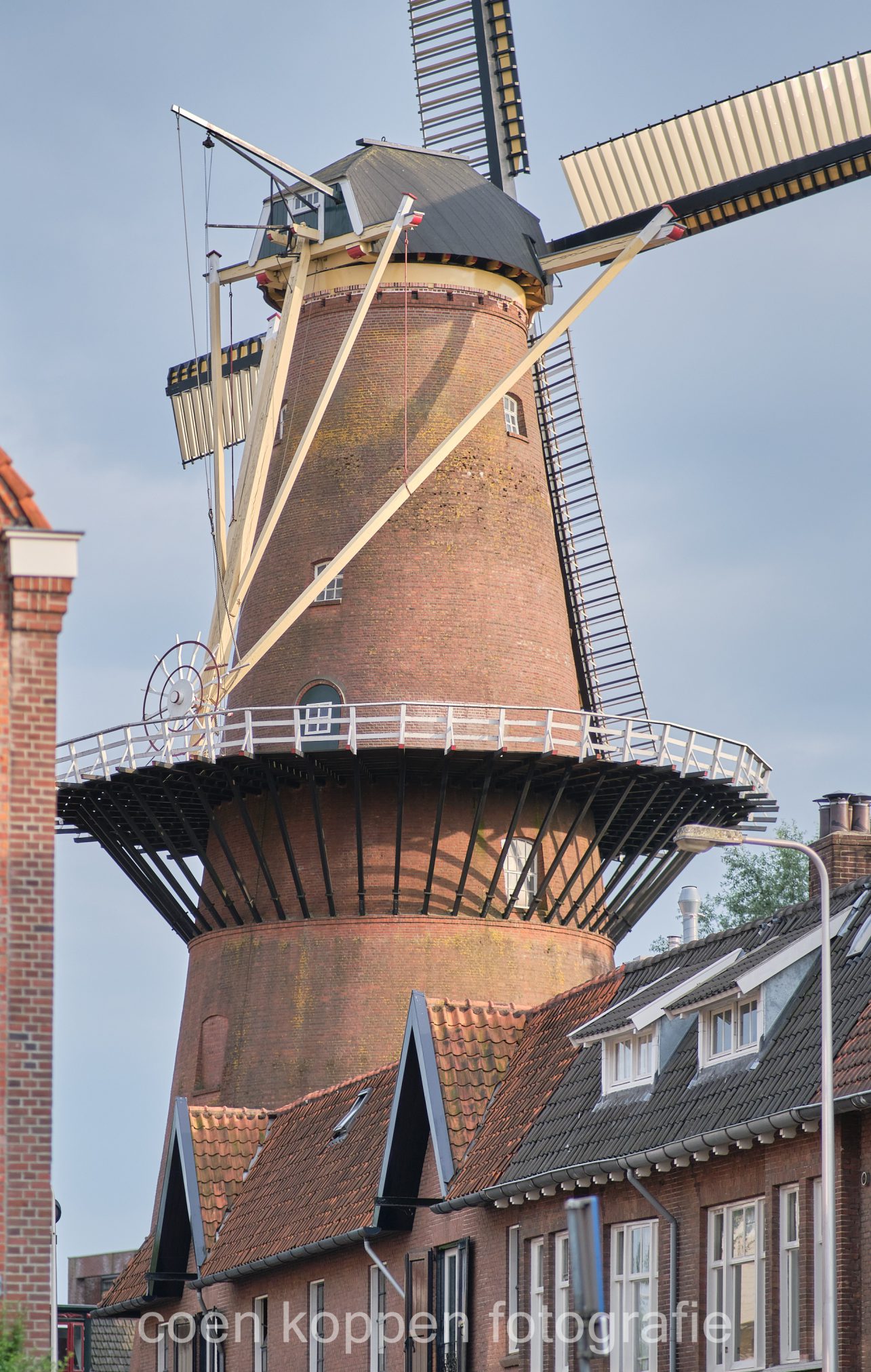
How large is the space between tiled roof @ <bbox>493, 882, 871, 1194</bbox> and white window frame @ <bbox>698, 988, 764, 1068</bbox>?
0.08 metres

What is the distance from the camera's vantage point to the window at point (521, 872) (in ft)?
111

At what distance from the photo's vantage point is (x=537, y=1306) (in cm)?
2261

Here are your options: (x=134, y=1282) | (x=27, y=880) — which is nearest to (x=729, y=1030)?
(x=27, y=880)

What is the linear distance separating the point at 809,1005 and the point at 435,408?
16433 mm

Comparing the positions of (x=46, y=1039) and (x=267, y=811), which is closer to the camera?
(x=46, y=1039)

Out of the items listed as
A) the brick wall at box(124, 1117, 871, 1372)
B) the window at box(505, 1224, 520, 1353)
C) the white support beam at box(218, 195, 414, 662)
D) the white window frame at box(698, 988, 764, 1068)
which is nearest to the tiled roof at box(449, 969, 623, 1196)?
the brick wall at box(124, 1117, 871, 1372)

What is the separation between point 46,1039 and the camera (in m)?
15.1

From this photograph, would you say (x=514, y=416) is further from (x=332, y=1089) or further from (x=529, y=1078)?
(x=529, y=1078)

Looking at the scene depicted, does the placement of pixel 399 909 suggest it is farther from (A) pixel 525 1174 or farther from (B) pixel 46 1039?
(B) pixel 46 1039

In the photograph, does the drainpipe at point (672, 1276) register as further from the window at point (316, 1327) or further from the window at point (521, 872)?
the window at point (521, 872)

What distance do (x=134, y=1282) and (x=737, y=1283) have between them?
13994 mm

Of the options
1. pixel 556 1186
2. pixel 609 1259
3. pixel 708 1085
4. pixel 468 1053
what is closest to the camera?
pixel 708 1085

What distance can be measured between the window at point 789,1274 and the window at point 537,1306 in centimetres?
402

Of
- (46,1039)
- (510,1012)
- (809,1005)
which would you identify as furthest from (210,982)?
(46,1039)
